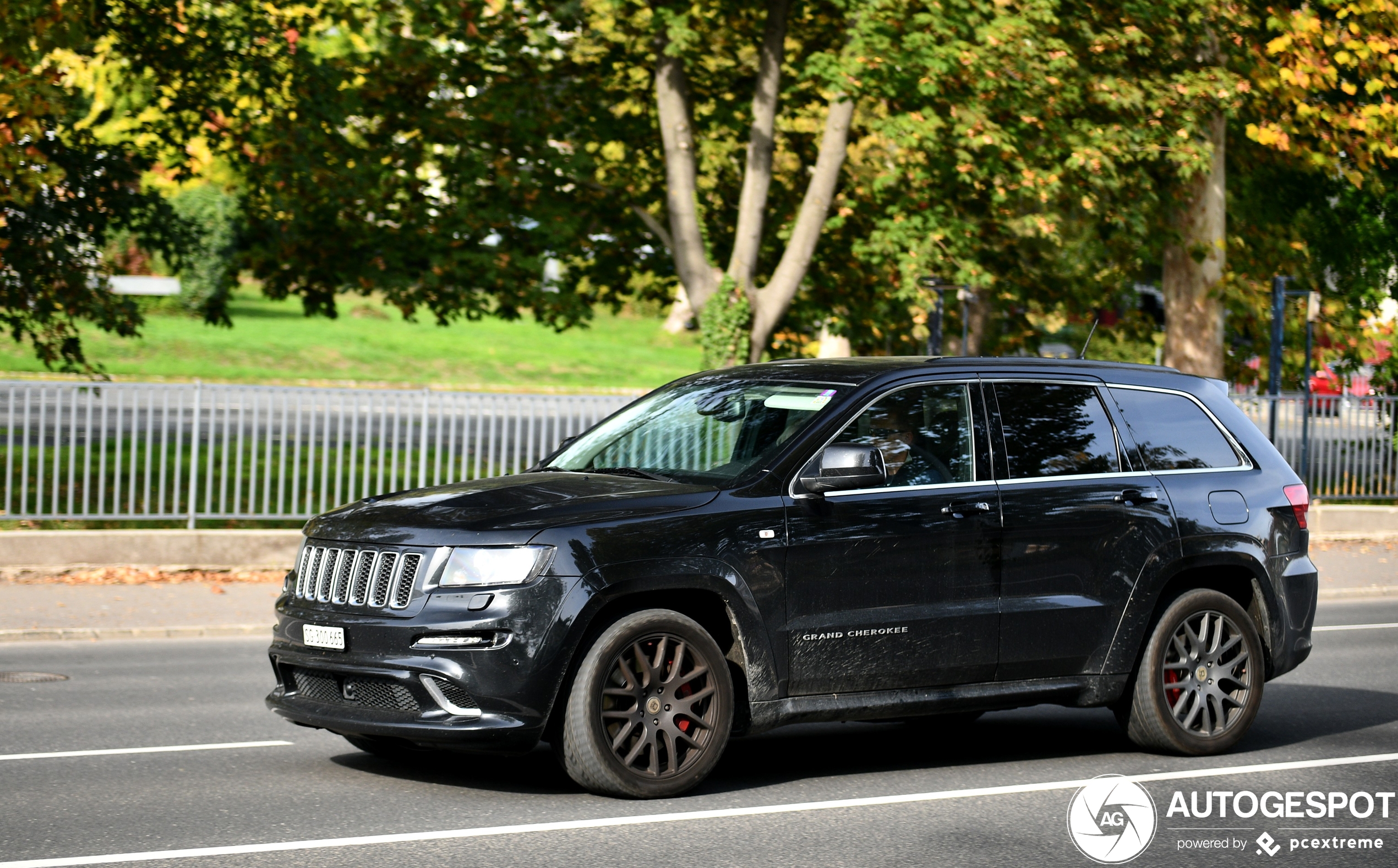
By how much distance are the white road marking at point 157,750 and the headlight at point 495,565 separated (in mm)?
2213

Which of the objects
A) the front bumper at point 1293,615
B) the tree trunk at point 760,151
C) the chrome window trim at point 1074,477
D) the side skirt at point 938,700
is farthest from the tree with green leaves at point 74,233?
the front bumper at point 1293,615

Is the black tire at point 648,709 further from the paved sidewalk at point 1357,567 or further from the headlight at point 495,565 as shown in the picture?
the paved sidewalk at point 1357,567

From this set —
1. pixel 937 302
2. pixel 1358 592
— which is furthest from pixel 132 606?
pixel 1358 592

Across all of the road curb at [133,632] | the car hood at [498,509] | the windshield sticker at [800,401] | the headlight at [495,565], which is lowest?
the road curb at [133,632]

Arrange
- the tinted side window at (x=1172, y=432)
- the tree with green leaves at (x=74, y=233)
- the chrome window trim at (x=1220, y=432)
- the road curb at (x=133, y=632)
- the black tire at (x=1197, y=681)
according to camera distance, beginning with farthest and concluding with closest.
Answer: the tree with green leaves at (x=74, y=233) < the road curb at (x=133, y=632) < the chrome window trim at (x=1220, y=432) < the tinted side window at (x=1172, y=432) < the black tire at (x=1197, y=681)

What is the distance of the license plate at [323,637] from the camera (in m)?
6.70

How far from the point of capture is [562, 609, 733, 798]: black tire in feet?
21.6

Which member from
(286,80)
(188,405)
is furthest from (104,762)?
(286,80)

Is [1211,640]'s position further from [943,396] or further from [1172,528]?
[943,396]

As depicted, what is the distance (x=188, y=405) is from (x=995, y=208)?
10584mm

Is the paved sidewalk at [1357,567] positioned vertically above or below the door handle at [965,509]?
below

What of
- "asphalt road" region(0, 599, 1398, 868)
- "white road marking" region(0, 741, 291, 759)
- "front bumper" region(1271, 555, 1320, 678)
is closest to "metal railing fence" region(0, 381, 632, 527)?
"asphalt road" region(0, 599, 1398, 868)

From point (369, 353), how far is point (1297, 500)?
4044 centimetres

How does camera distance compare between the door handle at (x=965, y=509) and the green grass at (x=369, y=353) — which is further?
the green grass at (x=369, y=353)
